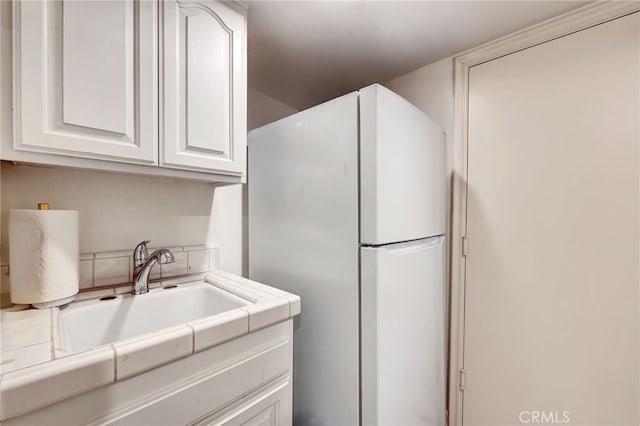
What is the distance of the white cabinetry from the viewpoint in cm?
68

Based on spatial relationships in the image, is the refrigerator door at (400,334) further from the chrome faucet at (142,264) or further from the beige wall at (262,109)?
the beige wall at (262,109)

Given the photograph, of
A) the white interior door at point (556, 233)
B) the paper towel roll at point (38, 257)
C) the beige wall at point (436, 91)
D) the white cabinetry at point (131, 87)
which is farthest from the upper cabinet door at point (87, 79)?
the white interior door at point (556, 233)

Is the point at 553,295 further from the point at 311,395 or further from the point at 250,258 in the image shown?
the point at 250,258

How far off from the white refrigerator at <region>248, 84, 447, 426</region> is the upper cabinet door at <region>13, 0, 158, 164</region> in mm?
535

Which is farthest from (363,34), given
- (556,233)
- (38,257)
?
(38,257)

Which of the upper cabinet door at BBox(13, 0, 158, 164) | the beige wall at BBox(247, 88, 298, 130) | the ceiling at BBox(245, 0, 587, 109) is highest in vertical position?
the ceiling at BBox(245, 0, 587, 109)

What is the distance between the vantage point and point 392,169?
93cm

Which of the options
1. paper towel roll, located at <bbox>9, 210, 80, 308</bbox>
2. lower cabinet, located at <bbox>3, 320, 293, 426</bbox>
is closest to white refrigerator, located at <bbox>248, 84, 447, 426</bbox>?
lower cabinet, located at <bbox>3, 320, 293, 426</bbox>

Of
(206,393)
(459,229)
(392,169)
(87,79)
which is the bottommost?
(206,393)

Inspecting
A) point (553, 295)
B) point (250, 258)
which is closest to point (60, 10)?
point (250, 258)

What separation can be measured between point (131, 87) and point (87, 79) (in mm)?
104

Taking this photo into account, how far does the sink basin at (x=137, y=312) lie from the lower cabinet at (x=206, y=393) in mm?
181

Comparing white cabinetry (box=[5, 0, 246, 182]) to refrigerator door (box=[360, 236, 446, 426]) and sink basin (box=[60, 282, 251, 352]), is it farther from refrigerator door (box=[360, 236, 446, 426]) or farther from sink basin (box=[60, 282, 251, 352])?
refrigerator door (box=[360, 236, 446, 426])

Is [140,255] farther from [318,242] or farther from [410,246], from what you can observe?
[410,246]
